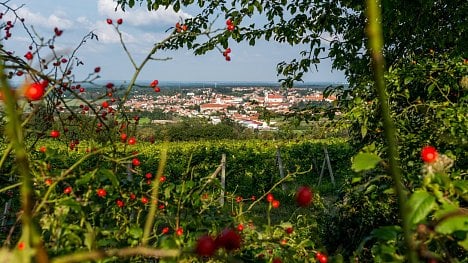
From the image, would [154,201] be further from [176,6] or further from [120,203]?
[176,6]

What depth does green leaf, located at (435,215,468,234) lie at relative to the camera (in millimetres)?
928

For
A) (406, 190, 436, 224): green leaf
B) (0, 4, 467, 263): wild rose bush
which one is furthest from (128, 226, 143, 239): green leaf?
(406, 190, 436, 224): green leaf

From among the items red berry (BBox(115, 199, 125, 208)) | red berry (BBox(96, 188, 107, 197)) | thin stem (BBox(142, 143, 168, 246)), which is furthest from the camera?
red berry (BBox(115, 199, 125, 208))

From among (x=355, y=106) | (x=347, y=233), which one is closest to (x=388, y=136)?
(x=355, y=106)

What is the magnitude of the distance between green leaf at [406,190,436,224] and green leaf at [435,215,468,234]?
0.12ft

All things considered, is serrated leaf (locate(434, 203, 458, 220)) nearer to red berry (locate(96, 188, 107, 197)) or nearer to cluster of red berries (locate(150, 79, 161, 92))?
red berry (locate(96, 188, 107, 197))

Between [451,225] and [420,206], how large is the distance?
0.07 metres

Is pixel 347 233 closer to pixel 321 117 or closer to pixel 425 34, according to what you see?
pixel 321 117

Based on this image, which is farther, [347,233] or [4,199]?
[347,233]

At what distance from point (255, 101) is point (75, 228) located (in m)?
4.19

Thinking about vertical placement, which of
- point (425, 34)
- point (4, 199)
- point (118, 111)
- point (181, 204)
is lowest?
point (4, 199)

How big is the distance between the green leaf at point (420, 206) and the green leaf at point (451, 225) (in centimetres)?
4

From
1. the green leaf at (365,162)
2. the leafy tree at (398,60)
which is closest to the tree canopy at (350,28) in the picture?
the leafy tree at (398,60)

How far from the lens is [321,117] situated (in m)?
4.82
